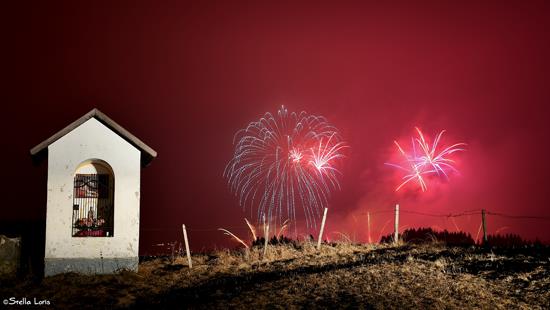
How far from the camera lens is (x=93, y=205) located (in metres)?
18.9

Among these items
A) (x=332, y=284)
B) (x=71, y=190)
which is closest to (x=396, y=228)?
(x=332, y=284)

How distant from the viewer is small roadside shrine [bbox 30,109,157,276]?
17.7 meters

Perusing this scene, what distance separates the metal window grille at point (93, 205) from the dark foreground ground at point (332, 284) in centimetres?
165

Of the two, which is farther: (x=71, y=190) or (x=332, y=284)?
(x=71, y=190)

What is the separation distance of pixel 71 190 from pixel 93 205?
1.24m

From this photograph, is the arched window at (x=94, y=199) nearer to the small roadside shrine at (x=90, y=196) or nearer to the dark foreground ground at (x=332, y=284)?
the small roadside shrine at (x=90, y=196)

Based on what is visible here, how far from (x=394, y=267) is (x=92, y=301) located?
864 centimetres

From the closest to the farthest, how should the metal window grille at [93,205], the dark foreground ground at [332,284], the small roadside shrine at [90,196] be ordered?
1. the dark foreground ground at [332,284]
2. the small roadside shrine at [90,196]
3. the metal window grille at [93,205]

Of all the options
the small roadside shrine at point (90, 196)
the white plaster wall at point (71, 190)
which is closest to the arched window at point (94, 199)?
the small roadside shrine at point (90, 196)

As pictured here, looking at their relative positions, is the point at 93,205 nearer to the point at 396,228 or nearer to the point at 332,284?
the point at 332,284

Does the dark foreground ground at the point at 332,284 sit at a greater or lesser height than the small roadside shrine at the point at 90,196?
lesser

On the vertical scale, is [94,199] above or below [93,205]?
above

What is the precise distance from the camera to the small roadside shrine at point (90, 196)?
17656 millimetres

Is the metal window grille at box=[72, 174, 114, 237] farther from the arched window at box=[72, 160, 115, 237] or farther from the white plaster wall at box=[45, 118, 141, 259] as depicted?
the white plaster wall at box=[45, 118, 141, 259]
